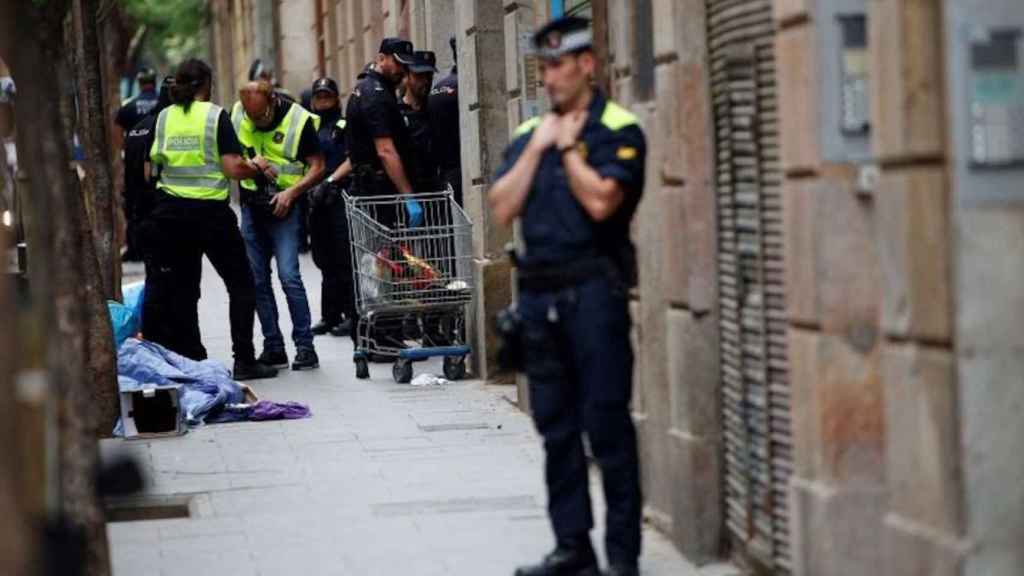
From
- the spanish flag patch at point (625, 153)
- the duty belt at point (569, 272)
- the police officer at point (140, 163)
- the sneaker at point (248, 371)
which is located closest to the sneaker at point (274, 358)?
the sneaker at point (248, 371)

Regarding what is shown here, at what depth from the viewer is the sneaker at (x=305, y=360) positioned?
15953 millimetres

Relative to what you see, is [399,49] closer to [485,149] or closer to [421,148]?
[421,148]

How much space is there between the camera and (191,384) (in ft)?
45.2

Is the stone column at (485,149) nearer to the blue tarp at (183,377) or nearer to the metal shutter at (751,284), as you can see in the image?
the blue tarp at (183,377)

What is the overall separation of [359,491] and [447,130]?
19.6 feet

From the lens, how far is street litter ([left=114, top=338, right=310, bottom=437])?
13.4 m

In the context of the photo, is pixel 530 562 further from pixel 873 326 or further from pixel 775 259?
pixel 873 326

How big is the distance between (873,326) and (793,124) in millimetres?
747

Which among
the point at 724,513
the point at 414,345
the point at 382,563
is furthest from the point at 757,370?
the point at 414,345

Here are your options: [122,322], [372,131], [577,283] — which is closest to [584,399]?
[577,283]

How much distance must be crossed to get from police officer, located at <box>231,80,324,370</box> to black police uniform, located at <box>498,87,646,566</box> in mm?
7621

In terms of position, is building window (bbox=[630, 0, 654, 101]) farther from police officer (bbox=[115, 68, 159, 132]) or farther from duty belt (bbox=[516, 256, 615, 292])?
police officer (bbox=[115, 68, 159, 132])

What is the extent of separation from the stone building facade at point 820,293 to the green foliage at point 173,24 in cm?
3018

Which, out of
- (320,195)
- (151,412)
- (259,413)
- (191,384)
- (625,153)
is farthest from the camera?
(320,195)
